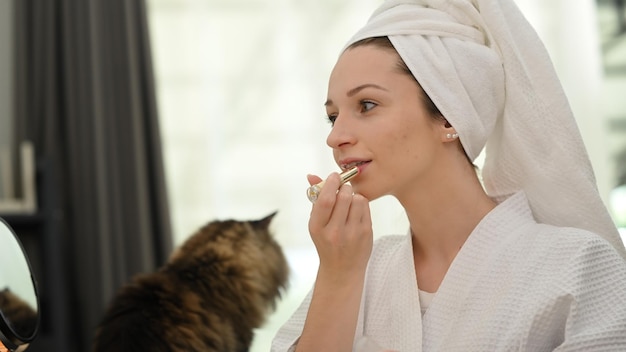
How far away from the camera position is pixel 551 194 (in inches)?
50.7

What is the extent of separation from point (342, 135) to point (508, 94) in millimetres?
285

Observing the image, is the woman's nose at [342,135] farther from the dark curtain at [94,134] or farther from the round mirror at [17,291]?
the dark curtain at [94,134]

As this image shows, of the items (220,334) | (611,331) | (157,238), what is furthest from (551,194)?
(157,238)

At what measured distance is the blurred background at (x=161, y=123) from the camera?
Answer: 3.11 meters

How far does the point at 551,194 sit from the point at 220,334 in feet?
2.90

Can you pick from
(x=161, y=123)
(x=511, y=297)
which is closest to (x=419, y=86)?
(x=511, y=297)

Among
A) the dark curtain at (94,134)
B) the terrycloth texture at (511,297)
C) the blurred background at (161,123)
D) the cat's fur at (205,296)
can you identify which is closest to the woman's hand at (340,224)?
the terrycloth texture at (511,297)

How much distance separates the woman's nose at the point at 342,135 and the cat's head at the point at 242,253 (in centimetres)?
79

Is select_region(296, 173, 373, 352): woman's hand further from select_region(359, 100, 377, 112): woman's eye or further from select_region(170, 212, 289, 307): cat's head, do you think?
select_region(170, 212, 289, 307): cat's head

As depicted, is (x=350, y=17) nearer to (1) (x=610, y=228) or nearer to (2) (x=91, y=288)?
(2) (x=91, y=288)

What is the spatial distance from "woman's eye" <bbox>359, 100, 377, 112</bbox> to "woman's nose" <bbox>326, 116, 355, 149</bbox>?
1.3 inches

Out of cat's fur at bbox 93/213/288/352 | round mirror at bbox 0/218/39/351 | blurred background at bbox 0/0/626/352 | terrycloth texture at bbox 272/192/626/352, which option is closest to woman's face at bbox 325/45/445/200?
terrycloth texture at bbox 272/192/626/352

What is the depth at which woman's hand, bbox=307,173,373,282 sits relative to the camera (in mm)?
1177

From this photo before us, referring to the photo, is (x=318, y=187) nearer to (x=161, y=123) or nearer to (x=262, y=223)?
(x=262, y=223)
